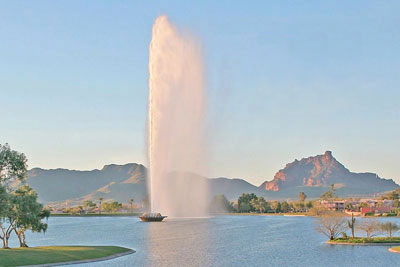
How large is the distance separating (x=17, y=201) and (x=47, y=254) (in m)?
9.00

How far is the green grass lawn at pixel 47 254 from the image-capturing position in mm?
51662

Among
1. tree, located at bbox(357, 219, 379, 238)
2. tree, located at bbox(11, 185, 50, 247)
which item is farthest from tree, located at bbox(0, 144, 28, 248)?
tree, located at bbox(357, 219, 379, 238)

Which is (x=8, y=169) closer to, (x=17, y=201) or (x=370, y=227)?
(x=17, y=201)

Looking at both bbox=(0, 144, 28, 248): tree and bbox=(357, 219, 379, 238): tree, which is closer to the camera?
bbox=(0, 144, 28, 248): tree

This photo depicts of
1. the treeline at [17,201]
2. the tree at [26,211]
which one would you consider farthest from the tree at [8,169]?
the tree at [26,211]

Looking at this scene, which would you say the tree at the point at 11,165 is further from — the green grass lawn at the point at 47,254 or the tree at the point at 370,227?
the tree at the point at 370,227

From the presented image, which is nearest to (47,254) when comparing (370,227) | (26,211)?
(26,211)

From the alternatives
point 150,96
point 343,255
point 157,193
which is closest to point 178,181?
point 157,193

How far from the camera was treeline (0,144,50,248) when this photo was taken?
5322 centimetres

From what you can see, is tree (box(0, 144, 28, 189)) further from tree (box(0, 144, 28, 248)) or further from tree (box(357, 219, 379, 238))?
tree (box(357, 219, 379, 238))

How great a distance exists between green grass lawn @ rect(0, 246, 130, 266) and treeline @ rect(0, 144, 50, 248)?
422 cm

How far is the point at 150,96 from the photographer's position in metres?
137

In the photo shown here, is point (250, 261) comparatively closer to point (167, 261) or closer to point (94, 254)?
point (167, 261)

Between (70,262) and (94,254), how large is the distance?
17.7 feet
